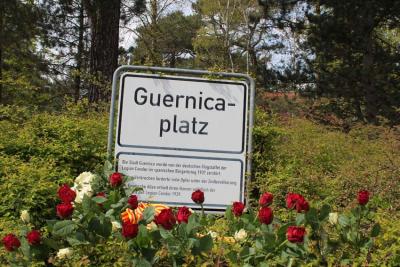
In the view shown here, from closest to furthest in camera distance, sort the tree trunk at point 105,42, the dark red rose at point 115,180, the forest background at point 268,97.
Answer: the dark red rose at point 115,180 → the forest background at point 268,97 → the tree trunk at point 105,42

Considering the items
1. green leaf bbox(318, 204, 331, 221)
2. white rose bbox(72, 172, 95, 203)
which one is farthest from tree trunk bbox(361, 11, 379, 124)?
green leaf bbox(318, 204, 331, 221)

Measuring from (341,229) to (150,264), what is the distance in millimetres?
752

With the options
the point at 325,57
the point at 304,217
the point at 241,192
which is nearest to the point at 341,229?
the point at 304,217

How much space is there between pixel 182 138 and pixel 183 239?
1540 millimetres

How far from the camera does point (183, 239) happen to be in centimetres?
190

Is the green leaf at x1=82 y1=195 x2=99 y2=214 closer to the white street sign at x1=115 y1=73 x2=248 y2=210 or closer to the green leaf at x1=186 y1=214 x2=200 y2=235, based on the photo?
the green leaf at x1=186 y1=214 x2=200 y2=235

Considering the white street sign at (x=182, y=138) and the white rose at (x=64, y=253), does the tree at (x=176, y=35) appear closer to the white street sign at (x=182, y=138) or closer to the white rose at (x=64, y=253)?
the white street sign at (x=182, y=138)

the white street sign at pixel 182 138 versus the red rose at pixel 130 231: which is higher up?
the white street sign at pixel 182 138

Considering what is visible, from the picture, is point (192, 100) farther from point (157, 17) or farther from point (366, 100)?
point (157, 17)

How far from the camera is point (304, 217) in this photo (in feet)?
Answer: 6.66

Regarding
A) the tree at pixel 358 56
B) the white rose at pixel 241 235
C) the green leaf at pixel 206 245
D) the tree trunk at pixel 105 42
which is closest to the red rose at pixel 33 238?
the green leaf at pixel 206 245

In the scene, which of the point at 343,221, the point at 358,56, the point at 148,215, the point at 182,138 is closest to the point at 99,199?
the point at 148,215

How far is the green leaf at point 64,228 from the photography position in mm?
1947

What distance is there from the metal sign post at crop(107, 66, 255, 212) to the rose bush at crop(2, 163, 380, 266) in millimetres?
1135
